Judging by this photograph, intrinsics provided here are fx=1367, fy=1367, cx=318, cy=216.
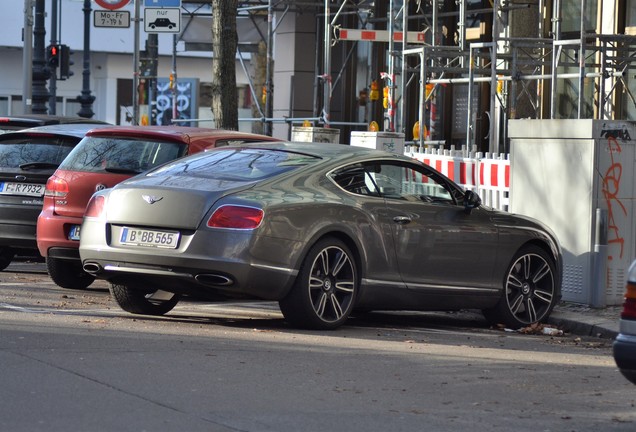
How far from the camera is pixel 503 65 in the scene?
23000 millimetres

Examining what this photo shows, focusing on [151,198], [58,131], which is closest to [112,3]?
[58,131]

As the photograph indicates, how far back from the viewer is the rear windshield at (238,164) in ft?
34.6

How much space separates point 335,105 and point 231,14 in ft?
35.0

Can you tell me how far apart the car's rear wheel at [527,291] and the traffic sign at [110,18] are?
14834mm

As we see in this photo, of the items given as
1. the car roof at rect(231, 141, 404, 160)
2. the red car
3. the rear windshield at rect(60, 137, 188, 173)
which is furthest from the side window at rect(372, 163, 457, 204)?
the rear windshield at rect(60, 137, 188, 173)

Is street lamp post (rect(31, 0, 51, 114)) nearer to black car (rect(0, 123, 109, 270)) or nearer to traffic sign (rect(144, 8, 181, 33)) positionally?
traffic sign (rect(144, 8, 181, 33))

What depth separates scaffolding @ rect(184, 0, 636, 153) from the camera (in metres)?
18.9

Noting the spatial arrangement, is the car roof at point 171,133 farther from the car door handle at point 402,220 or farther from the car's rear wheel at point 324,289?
the car's rear wheel at point 324,289

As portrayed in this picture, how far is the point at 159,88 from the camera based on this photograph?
45062 mm

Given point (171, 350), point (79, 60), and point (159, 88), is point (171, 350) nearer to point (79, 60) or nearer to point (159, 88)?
point (159, 88)

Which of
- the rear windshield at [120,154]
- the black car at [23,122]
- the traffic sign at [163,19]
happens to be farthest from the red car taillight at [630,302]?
the traffic sign at [163,19]

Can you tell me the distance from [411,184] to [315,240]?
1.39 meters

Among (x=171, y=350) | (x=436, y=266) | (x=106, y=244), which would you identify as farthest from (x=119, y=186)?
(x=436, y=266)

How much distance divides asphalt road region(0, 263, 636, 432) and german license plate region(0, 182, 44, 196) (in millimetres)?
2474
